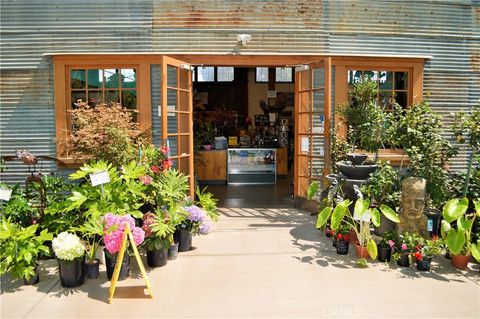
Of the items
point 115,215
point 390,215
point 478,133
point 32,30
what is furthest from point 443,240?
point 32,30

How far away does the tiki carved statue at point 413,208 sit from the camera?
4.73m

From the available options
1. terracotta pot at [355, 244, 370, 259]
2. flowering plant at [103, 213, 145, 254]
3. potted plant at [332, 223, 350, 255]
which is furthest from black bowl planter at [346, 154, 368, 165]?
flowering plant at [103, 213, 145, 254]

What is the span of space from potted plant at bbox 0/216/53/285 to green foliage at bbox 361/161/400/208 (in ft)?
11.5

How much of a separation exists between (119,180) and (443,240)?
337 centimetres

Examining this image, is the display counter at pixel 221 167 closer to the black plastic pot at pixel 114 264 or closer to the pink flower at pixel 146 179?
the pink flower at pixel 146 179

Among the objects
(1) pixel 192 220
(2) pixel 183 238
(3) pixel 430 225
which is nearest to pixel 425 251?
(3) pixel 430 225

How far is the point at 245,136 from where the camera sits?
11.8 meters

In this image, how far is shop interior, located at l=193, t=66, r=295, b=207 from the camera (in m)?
9.38

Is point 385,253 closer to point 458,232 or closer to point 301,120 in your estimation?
point 458,232

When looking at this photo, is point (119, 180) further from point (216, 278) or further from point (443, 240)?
point (443, 240)

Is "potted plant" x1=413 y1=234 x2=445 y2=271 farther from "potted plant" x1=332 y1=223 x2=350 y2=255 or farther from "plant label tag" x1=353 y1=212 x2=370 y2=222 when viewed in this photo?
"potted plant" x1=332 y1=223 x2=350 y2=255

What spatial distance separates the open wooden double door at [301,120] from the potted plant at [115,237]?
225cm

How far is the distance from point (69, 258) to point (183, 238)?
1.43m

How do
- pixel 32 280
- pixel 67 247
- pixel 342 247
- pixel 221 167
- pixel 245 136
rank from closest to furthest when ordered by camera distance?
pixel 67 247 → pixel 32 280 → pixel 342 247 → pixel 221 167 → pixel 245 136
